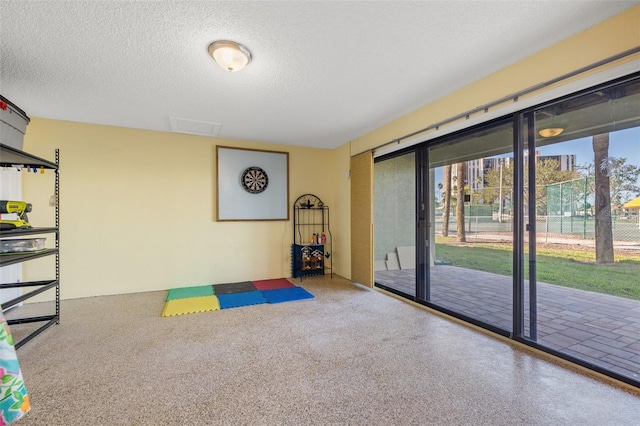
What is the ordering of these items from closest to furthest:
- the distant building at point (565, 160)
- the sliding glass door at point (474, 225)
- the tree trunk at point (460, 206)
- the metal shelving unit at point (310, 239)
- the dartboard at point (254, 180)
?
the distant building at point (565, 160) < the sliding glass door at point (474, 225) < the tree trunk at point (460, 206) < the dartboard at point (254, 180) < the metal shelving unit at point (310, 239)

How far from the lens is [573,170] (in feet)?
7.20

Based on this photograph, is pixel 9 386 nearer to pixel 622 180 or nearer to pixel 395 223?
pixel 622 180

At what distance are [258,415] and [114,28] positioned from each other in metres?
2.69

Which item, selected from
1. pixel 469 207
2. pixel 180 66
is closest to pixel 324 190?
pixel 469 207

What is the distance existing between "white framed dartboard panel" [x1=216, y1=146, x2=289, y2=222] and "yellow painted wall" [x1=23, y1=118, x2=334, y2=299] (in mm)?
125

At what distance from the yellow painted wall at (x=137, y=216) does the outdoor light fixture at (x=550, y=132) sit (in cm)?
381

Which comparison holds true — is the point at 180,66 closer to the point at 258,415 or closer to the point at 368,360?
the point at 258,415

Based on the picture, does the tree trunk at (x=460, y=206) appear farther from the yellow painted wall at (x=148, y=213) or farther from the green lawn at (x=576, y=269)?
the yellow painted wall at (x=148, y=213)

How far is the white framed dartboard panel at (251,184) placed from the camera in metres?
4.56

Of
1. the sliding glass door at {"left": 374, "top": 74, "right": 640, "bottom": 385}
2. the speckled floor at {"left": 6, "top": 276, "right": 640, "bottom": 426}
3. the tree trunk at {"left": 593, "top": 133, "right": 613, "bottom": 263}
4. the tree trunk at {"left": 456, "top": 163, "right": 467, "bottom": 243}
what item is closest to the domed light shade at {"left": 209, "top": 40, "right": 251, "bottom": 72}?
the sliding glass door at {"left": 374, "top": 74, "right": 640, "bottom": 385}

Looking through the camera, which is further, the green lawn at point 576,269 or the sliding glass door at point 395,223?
the sliding glass door at point 395,223

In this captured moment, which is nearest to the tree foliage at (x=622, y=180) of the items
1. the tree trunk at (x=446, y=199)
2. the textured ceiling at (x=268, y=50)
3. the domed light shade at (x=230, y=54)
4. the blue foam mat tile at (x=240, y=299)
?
the textured ceiling at (x=268, y=50)

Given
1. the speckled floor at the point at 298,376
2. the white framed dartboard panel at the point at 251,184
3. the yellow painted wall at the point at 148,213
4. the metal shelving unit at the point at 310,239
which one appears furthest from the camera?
the metal shelving unit at the point at 310,239

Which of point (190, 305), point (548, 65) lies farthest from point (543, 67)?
point (190, 305)
